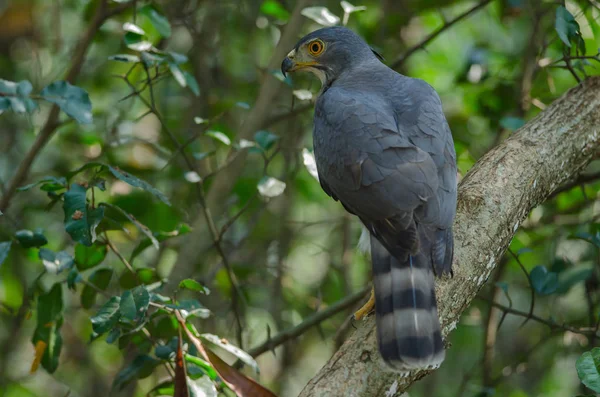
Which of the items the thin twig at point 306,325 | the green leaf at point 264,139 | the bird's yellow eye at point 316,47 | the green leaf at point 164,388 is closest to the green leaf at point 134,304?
the green leaf at point 164,388

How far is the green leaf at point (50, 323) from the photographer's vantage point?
11.4 ft

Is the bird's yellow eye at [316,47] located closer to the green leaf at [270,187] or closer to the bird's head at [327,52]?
the bird's head at [327,52]

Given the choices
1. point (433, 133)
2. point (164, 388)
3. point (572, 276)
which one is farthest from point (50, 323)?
point (572, 276)

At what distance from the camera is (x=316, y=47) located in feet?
14.7

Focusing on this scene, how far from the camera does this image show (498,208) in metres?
3.26

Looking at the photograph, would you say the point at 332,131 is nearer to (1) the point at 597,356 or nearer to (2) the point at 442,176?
(2) the point at 442,176

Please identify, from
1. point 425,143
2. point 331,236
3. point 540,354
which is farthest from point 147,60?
point 540,354

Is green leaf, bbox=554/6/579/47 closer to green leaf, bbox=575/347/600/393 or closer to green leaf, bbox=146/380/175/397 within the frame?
green leaf, bbox=575/347/600/393

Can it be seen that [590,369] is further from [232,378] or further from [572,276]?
[572,276]

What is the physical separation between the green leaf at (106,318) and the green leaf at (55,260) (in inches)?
16.7

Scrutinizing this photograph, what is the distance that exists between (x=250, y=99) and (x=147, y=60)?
2.89 m

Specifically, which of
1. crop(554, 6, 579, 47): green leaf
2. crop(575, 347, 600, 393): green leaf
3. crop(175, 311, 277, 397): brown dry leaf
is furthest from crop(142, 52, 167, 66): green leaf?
crop(575, 347, 600, 393): green leaf

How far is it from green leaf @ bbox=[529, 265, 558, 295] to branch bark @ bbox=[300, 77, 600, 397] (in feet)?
1.50

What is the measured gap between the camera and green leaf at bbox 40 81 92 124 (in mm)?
3234
